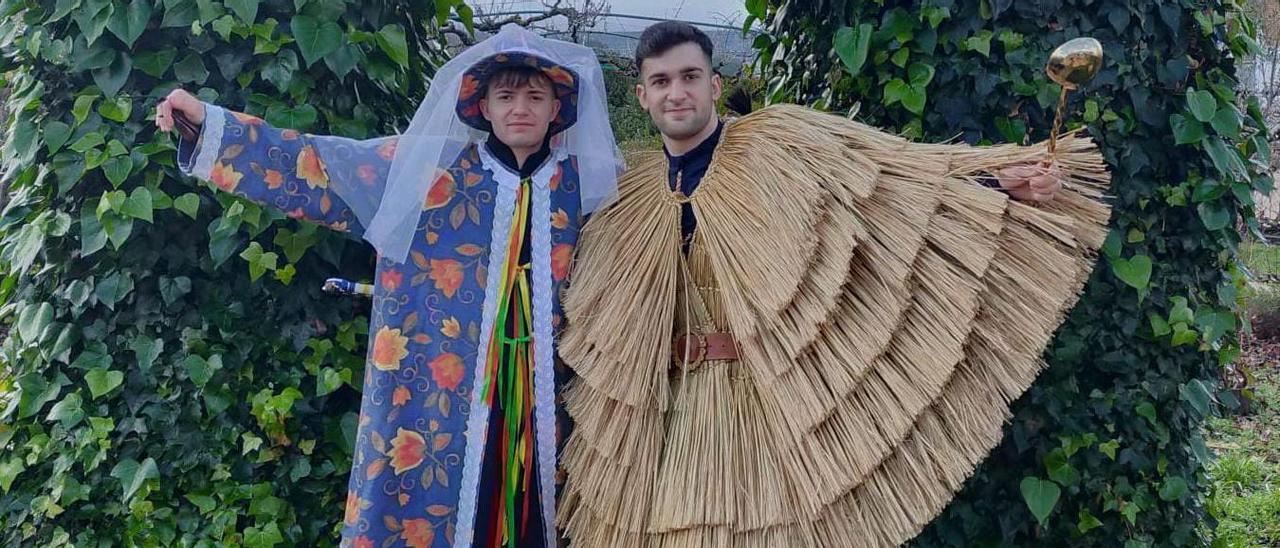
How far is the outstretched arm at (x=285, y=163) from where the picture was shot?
2092mm

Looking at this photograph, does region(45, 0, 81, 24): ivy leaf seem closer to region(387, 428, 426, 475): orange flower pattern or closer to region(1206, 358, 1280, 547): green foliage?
region(387, 428, 426, 475): orange flower pattern

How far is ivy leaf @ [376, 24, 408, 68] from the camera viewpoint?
2406 millimetres

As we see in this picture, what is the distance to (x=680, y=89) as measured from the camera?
205 centimetres

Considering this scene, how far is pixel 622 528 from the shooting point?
1.98 metres

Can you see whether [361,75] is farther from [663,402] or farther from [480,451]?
[663,402]

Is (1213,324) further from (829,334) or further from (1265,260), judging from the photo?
(1265,260)

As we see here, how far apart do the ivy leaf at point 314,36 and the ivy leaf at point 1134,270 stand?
184 cm

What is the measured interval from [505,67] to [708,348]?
0.75 metres

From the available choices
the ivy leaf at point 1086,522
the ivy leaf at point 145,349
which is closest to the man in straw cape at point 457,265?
the ivy leaf at point 145,349

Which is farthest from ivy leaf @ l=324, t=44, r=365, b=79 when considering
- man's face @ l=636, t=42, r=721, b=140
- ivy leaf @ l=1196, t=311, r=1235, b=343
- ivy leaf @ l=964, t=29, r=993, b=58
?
ivy leaf @ l=1196, t=311, r=1235, b=343

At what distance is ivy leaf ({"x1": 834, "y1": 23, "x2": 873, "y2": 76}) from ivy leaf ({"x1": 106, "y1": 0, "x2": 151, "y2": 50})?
1.58 metres

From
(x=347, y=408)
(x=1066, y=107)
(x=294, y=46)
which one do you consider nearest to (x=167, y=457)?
(x=347, y=408)

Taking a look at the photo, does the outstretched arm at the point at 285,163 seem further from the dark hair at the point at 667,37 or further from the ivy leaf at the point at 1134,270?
the ivy leaf at the point at 1134,270

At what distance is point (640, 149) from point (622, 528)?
918 millimetres
